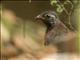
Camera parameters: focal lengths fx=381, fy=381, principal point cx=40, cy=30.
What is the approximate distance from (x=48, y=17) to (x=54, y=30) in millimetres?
75

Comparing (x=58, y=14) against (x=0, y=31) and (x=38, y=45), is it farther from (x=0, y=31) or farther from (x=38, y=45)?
(x=0, y=31)

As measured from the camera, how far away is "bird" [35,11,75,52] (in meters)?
1.96

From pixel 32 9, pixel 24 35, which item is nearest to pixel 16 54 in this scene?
pixel 24 35

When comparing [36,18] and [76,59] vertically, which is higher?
[36,18]

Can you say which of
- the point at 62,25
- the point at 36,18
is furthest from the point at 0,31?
the point at 62,25

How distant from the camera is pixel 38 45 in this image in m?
1.98

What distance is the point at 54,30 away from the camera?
77.9 inches

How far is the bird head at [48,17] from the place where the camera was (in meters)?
1.97

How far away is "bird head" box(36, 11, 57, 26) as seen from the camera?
1971 millimetres

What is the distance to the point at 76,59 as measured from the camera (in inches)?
74.4

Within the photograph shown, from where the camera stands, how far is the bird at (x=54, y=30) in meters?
1.96

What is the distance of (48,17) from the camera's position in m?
1.98

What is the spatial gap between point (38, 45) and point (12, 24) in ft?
0.57

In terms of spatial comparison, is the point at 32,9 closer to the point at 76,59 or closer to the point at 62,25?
the point at 62,25
